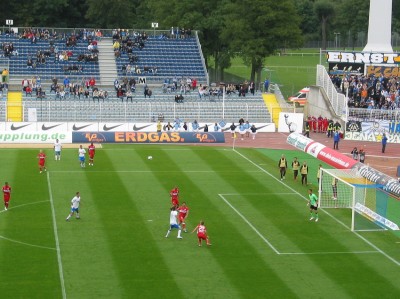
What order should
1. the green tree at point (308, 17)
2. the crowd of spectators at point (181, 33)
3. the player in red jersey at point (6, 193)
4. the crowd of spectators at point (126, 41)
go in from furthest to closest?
1. the green tree at point (308, 17)
2. the crowd of spectators at point (181, 33)
3. the crowd of spectators at point (126, 41)
4. the player in red jersey at point (6, 193)

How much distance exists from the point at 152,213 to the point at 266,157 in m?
18.9

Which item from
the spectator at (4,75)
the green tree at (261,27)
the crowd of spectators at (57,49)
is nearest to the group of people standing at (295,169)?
the green tree at (261,27)

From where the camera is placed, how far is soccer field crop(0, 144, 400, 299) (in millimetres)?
28188

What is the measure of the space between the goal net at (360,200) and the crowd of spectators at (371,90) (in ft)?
87.5

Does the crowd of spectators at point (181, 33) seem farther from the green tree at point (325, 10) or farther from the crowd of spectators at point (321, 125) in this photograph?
the green tree at point (325, 10)

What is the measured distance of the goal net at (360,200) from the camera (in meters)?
36.8

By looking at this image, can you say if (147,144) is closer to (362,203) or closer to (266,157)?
(266,157)

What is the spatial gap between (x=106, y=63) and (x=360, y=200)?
47021mm

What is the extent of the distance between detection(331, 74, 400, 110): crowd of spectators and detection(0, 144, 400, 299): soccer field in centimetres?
2041

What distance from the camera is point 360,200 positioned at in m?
38.5

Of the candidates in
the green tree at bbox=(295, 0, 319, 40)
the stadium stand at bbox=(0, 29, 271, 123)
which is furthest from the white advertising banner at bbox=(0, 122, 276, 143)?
the green tree at bbox=(295, 0, 319, 40)

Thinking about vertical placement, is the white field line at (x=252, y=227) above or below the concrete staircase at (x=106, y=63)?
below

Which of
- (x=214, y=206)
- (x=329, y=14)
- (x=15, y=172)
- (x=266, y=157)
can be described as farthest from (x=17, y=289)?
(x=329, y=14)

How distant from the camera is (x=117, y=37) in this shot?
84.2 meters
